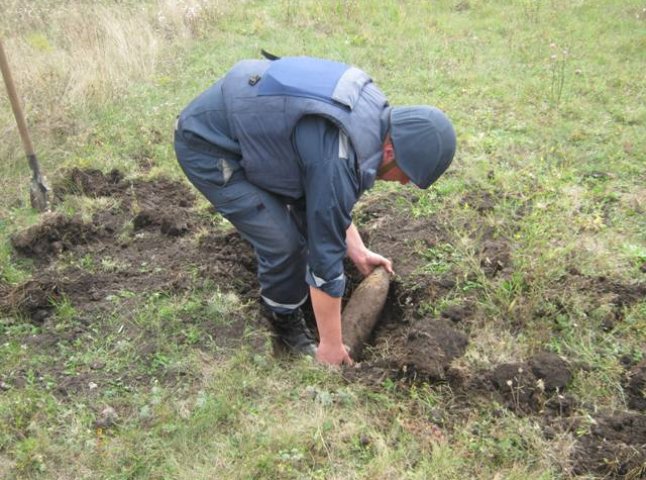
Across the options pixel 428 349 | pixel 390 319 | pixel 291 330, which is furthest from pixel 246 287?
pixel 428 349

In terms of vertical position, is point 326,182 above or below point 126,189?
above

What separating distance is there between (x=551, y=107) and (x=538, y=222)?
6.67ft

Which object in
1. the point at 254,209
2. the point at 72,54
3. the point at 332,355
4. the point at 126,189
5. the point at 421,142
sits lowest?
the point at 126,189

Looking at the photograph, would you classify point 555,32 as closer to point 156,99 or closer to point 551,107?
point 551,107

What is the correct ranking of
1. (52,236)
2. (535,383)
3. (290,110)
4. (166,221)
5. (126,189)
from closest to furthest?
1. (290,110)
2. (535,383)
3. (52,236)
4. (166,221)
5. (126,189)

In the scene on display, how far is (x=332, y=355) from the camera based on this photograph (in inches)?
125

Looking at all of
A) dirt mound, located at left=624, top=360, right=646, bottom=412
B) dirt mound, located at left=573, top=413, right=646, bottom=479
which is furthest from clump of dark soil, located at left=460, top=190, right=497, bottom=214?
dirt mound, located at left=573, top=413, right=646, bottom=479

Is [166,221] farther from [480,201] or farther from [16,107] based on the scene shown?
[480,201]

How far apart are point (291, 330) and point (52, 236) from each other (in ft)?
5.94

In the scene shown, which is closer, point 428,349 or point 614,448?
point 614,448

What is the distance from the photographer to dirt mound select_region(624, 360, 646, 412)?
289cm

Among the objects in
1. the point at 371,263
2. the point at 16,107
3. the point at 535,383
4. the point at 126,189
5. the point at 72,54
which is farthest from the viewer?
the point at 72,54

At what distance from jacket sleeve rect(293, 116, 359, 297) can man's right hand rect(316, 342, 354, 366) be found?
0.61 m

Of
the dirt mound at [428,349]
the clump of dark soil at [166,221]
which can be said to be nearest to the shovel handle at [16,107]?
the clump of dark soil at [166,221]
